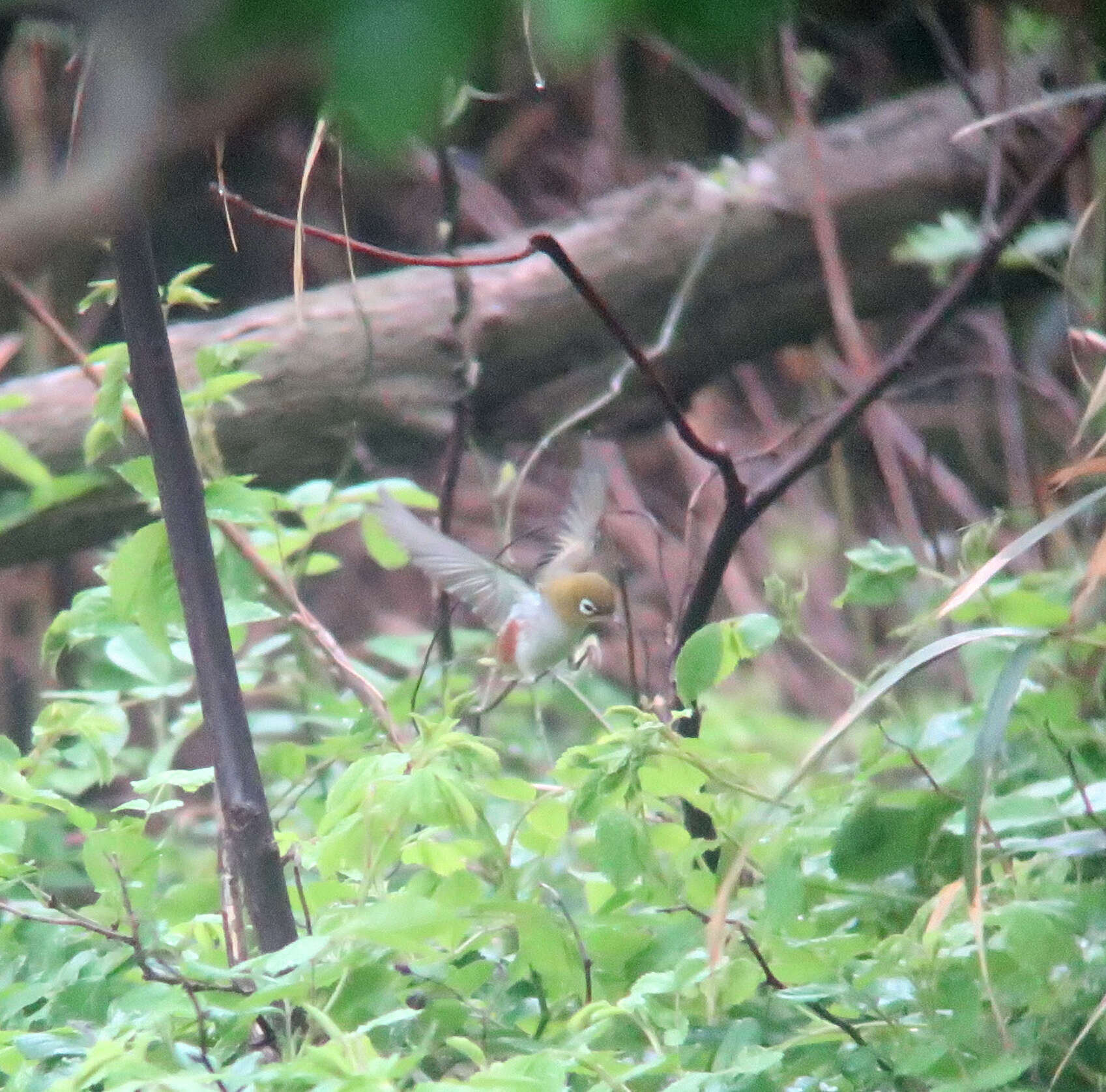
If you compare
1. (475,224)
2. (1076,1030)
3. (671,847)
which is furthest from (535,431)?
(1076,1030)

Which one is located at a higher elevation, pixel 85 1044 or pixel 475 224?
pixel 475 224

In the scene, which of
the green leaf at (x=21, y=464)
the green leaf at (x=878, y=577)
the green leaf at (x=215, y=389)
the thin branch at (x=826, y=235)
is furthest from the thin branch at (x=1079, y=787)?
the green leaf at (x=21, y=464)

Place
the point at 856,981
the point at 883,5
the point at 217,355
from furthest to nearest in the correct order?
the point at 217,355 < the point at 856,981 < the point at 883,5

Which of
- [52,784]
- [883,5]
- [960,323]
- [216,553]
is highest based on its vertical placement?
[883,5]

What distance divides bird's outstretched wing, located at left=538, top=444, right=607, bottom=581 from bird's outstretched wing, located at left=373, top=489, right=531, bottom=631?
0.08 m

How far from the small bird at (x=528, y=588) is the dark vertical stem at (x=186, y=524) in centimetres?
40

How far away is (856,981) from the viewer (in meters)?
0.81

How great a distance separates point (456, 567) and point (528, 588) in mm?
A: 115

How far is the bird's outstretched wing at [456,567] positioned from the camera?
4.15 ft

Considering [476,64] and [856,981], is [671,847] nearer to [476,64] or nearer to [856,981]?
[856,981]

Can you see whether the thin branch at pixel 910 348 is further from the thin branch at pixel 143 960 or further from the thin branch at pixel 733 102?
the thin branch at pixel 733 102

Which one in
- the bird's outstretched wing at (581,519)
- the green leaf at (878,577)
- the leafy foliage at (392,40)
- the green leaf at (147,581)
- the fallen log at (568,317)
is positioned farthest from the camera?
the fallen log at (568,317)

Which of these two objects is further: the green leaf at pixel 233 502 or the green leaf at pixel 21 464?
the green leaf at pixel 21 464

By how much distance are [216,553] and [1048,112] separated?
1.51m
